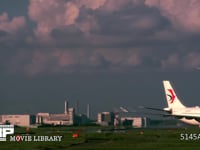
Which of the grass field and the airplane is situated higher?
the airplane

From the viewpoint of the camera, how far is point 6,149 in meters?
66.5

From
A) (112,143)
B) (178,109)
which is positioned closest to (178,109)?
(178,109)

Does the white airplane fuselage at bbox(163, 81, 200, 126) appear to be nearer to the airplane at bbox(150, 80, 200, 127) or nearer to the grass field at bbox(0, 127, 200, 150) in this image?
the airplane at bbox(150, 80, 200, 127)

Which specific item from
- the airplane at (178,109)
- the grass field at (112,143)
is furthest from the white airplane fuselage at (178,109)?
the grass field at (112,143)

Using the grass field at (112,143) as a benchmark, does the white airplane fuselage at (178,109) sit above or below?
above

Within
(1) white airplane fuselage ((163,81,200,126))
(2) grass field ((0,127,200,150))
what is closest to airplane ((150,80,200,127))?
(1) white airplane fuselage ((163,81,200,126))

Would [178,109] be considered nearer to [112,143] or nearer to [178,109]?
[178,109]

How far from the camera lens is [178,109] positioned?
165 metres

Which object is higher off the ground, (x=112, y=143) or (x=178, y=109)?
(x=178, y=109)

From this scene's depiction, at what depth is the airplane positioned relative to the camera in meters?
158

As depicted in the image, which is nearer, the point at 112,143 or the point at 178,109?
the point at 112,143

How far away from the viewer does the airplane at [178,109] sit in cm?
15812

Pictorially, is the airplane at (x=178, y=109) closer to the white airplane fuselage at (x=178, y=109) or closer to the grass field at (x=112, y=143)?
the white airplane fuselage at (x=178, y=109)

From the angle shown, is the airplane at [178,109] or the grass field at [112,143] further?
the airplane at [178,109]
